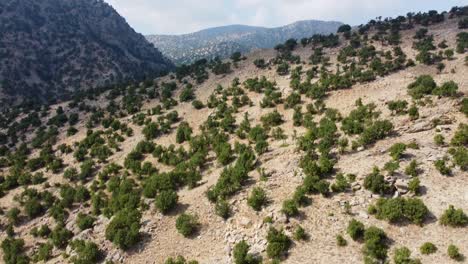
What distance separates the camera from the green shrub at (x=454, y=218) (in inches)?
931

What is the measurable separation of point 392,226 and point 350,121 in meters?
16.3

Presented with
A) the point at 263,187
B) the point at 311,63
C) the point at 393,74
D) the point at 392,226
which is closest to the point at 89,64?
the point at 311,63

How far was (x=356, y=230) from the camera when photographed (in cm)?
2455

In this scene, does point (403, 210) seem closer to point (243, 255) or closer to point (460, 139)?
point (460, 139)

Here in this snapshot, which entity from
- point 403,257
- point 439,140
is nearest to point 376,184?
point 403,257

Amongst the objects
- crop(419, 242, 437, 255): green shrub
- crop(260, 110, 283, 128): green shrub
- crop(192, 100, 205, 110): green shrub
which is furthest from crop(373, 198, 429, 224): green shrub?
crop(192, 100, 205, 110): green shrub

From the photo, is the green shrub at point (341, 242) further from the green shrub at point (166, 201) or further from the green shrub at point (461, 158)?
the green shrub at point (166, 201)

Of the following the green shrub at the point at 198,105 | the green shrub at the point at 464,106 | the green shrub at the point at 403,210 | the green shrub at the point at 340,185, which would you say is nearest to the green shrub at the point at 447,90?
the green shrub at the point at 464,106

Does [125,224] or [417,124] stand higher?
[417,124]

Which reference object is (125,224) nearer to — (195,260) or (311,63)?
(195,260)

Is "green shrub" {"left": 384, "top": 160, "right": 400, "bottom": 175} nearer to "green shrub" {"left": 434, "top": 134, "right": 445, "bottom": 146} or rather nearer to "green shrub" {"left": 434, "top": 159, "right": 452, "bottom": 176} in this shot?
"green shrub" {"left": 434, "top": 159, "right": 452, "bottom": 176}

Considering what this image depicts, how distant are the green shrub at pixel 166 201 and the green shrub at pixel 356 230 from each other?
15.3 meters

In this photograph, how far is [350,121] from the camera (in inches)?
1555

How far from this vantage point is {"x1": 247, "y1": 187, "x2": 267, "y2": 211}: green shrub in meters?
29.5
